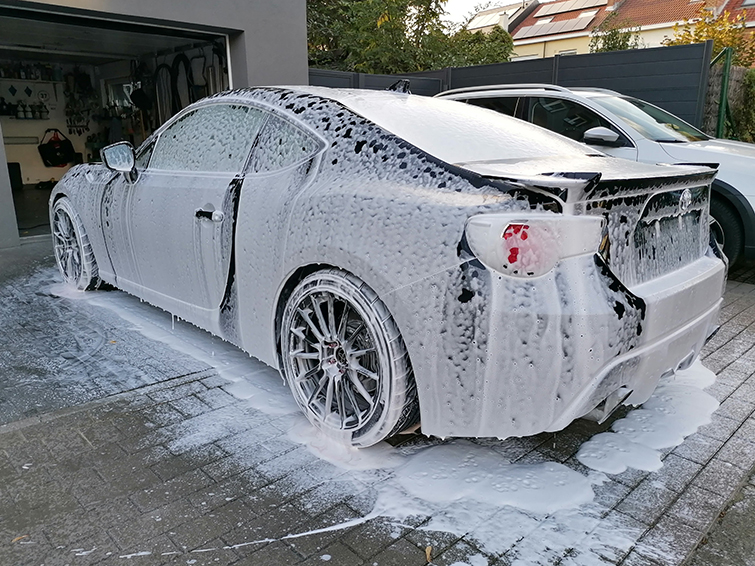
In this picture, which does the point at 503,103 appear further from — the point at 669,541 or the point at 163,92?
the point at 163,92

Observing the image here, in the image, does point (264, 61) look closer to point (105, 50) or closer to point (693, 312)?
point (105, 50)

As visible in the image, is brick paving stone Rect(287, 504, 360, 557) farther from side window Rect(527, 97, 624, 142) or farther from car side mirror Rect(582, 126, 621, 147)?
side window Rect(527, 97, 624, 142)

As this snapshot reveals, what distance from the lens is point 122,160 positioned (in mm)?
3947

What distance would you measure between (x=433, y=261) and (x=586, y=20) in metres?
36.4

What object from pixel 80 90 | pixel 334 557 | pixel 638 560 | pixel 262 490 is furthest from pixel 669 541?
pixel 80 90

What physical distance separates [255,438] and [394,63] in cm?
1593

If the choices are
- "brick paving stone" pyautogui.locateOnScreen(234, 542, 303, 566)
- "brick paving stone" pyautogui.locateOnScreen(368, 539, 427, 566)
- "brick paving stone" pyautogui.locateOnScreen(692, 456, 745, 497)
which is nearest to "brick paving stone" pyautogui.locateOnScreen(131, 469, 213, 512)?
"brick paving stone" pyautogui.locateOnScreen(234, 542, 303, 566)

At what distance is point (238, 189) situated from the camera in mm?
2998

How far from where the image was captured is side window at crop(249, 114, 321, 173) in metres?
2.74

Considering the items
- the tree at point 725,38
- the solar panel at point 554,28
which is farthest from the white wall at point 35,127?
the solar panel at point 554,28

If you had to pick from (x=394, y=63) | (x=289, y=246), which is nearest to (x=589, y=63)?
(x=394, y=63)

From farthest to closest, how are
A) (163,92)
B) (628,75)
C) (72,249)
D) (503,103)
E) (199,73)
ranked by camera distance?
(163,92), (628,75), (199,73), (503,103), (72,249)

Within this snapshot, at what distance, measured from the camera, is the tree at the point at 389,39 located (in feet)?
52.8

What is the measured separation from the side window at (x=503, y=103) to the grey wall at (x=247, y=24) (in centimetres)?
307
